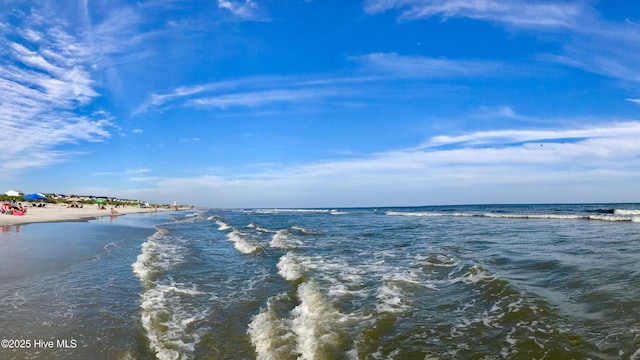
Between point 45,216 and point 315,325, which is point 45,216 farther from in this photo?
point 315,325

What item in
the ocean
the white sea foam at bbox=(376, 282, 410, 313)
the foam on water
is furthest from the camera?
the white sea foam at bbox=(376, 282, 410, 313)

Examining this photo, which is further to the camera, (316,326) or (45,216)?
(45,216)

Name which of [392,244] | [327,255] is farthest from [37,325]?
[392,244]

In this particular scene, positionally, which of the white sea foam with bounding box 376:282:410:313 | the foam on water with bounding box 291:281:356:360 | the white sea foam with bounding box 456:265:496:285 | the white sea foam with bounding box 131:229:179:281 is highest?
the white sea foam with bounding box 456:265:496:285

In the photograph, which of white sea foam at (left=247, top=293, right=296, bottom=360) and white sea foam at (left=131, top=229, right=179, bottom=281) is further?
white sea foam at (left=131, top=229, right=179, bottom=281)

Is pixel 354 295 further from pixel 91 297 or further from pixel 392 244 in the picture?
pixel 392 244

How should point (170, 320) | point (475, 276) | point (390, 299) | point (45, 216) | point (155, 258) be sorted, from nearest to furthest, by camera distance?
point (170, 320) < point (390, 299) < point (475, 276) < point (155, 258) < point (45, 216)

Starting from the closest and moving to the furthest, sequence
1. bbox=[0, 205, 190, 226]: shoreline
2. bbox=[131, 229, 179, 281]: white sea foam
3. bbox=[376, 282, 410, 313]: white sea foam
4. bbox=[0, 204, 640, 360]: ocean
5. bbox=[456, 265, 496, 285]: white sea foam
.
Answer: bbox=[0, 204, 640, 360]: ocean
bbox=[376, 282, 410, 313]: white sea foam
bbox=[456, 265, 496, 285]: white sea foam
bbox=[131, 229, 179, 281]: white sea foam
bbox=[0, 205, 190, 226]: shoreline

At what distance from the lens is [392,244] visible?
22.2m

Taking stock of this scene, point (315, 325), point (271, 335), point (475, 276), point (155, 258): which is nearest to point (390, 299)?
point (315, 325)

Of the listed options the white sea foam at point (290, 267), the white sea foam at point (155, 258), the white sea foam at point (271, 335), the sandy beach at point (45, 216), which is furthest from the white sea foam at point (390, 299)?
the sandy beach at point (45, 216)

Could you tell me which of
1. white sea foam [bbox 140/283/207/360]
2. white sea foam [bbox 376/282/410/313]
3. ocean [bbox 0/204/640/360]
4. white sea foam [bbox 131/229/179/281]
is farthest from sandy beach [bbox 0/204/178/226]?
white sea foam [bbox 376/282/410/313]

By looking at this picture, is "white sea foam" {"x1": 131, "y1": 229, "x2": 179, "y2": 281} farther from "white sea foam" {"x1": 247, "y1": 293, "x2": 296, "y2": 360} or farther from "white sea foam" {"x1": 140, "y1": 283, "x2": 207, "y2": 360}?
"white sea foam" {"x1": 247, "y1": 293, "x2": 296, "y2": 360}

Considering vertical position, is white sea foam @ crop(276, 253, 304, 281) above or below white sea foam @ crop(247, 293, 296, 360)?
above
